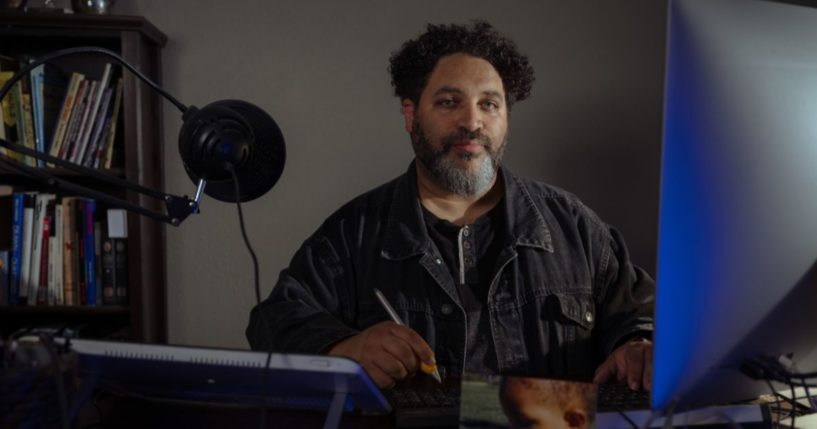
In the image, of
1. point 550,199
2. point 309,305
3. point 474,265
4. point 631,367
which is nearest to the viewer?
point 631,367

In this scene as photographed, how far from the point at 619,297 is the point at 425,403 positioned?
0.73 meters

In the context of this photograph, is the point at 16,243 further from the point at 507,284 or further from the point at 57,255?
the point at 507,284

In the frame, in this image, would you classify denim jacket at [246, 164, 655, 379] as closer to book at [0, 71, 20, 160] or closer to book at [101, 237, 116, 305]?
book at [101, 237, 116, 305]

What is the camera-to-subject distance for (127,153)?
213 cm

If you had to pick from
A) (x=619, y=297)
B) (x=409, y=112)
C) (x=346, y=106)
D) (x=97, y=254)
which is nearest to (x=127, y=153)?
(x=97, y=254)

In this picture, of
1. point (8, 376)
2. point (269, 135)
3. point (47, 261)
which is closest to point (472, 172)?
point (269, 135)

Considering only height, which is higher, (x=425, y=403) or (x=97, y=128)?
(x=97, y=128)

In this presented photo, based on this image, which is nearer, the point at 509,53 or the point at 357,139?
the point at 509,53

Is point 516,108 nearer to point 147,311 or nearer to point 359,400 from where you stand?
point 147,311

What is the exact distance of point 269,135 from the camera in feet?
3.05

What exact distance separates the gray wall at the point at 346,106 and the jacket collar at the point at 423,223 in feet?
2.65

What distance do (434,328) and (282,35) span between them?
1.34 metres

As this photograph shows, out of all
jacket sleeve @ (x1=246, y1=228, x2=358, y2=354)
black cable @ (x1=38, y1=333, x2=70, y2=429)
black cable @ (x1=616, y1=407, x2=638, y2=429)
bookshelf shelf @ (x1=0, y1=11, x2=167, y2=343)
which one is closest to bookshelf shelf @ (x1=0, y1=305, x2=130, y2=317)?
bookshelf shelf @ (x1=0, y1=11, x2=167, y2=343)

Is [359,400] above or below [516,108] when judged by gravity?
below
